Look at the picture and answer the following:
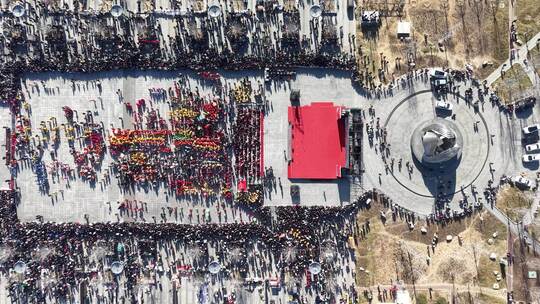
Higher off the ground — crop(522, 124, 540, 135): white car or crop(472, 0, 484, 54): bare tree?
crop(472, 0, 484, 54): bare tree

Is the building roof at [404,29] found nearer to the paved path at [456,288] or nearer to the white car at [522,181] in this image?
the white car at [522,181]

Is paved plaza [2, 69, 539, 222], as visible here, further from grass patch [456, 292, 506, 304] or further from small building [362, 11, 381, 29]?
grass patch [456, 292, 506, 304]

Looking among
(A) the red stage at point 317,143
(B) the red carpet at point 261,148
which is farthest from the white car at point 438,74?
(B) the red carpet at point 261,148

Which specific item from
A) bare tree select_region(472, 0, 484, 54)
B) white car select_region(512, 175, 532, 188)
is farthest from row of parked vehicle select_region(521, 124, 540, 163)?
bare tree select_region(472, 0, 484, 54)

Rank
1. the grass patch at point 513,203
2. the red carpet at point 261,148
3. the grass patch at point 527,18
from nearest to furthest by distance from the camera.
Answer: the grass patch at point 513,203 → the red carpet at point 261,148 → the grass patch at point 527,18

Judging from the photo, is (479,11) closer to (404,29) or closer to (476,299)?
(404,29)

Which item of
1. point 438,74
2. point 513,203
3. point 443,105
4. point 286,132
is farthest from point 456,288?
point 286,132
